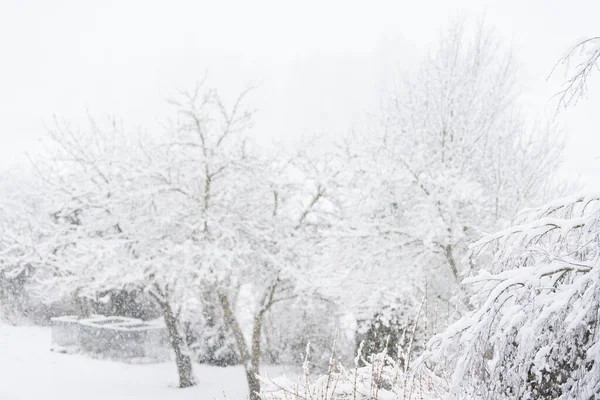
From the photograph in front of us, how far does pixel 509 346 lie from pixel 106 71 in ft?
124

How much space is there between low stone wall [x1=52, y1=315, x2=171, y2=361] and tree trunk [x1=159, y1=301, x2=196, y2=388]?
363 centimetres

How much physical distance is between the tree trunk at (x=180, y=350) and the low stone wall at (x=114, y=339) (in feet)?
11.9

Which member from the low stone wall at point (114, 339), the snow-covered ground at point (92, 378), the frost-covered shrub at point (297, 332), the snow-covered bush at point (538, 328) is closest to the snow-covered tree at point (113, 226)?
the snow-covered ground at point (92, 378)

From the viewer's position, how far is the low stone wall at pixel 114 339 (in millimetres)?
15797

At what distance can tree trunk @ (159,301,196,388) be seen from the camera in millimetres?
12569

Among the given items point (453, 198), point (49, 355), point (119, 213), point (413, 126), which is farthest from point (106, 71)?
point (453, 198)

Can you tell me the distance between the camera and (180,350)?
12727mm

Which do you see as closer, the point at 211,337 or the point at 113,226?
the point at 113,226

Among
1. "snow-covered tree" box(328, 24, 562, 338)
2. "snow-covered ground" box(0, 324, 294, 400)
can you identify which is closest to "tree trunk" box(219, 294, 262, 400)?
"snow-covered ground" box(0, 324, 294, 400)

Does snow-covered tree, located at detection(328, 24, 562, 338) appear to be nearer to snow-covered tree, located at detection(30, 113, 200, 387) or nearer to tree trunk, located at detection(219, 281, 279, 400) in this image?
tree trunk, located at detection(219, 281, 279, 400)

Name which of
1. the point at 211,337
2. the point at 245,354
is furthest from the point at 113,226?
the point at 211,337

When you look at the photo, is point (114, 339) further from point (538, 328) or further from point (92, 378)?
point (538, 328)

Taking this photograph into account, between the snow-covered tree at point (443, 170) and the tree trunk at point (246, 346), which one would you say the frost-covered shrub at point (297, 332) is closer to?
the snow-covered tree at point (443, 170)

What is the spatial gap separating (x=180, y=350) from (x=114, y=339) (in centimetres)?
413
